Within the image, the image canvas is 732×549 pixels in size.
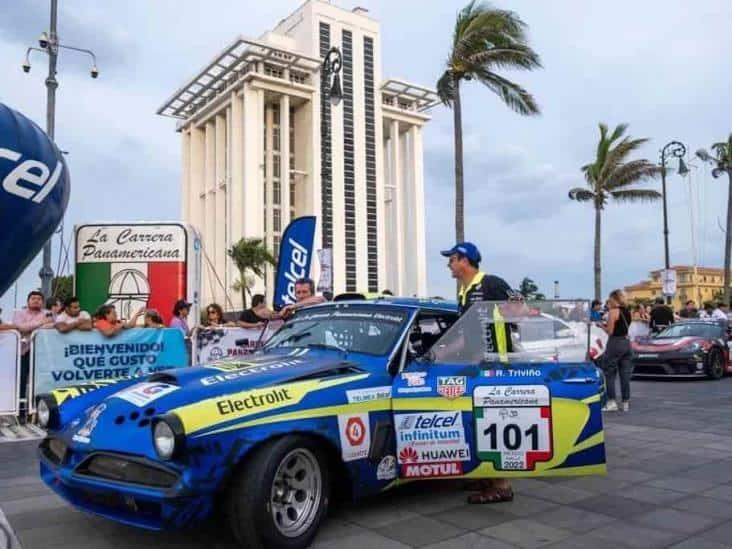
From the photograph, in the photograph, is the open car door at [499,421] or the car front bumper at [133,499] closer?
the car front bumper at [133,499]

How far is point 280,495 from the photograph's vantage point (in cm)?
382

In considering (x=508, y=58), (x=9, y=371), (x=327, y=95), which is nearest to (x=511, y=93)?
(x=508, y=58)

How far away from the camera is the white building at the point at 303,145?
6081 cm

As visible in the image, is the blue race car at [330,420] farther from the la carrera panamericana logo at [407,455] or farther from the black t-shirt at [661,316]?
the black t-shirt at [661,316]

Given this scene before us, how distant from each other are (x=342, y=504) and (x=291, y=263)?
734 cm

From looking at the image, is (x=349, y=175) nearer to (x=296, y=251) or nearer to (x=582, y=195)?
(x=582, y=195)

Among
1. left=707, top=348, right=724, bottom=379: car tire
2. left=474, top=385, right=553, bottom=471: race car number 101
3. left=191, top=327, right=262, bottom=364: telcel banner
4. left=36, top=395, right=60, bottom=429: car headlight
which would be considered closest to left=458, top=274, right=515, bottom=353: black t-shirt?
left=474, top=385, right=553, bottom=471: race car number 101

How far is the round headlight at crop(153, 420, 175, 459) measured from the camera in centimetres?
346

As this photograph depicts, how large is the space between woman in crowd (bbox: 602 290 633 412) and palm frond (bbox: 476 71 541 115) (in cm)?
1108

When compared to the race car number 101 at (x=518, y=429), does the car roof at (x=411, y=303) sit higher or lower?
higher

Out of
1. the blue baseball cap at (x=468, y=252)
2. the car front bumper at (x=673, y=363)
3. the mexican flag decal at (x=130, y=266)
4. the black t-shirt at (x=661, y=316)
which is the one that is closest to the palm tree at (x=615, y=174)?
the black t-shirt at (x=661, y=316)

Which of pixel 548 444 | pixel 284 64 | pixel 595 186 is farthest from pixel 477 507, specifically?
pixel 284 64


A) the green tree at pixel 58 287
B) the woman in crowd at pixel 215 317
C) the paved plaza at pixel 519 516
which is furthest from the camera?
the green tree at pixel 58 287

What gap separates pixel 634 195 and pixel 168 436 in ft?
93.4
